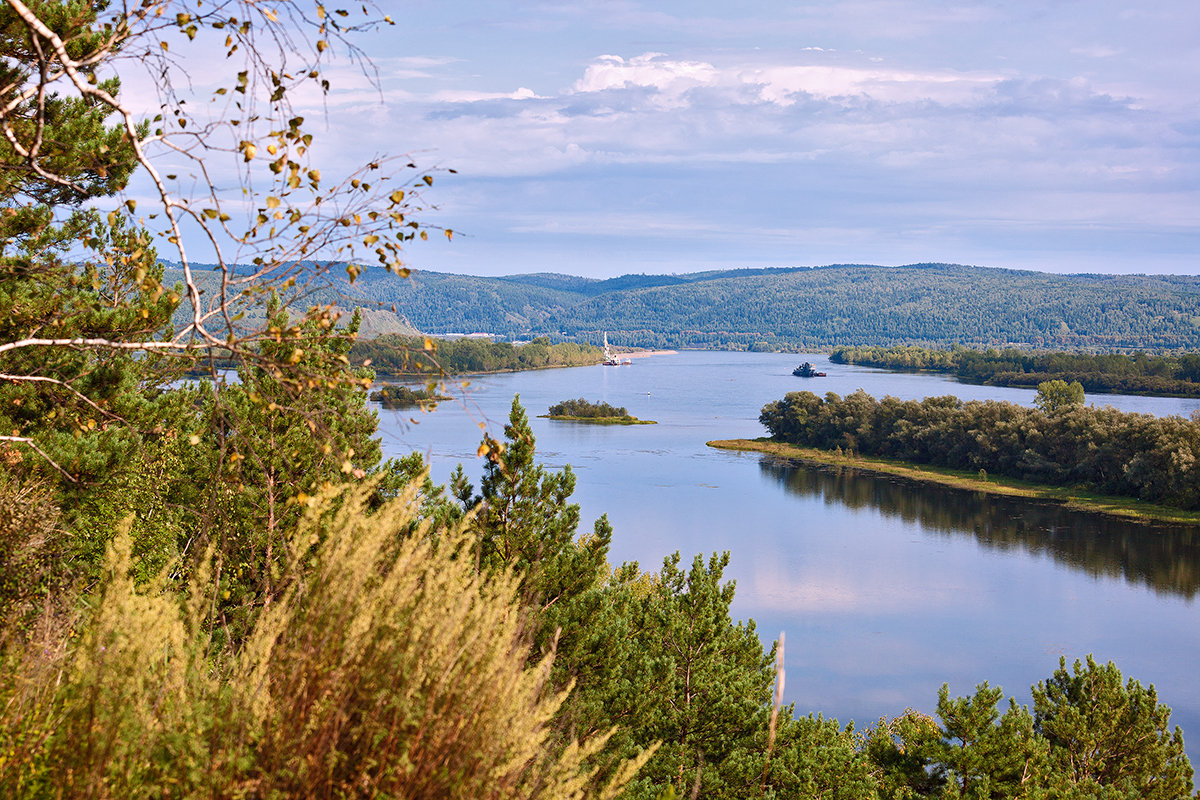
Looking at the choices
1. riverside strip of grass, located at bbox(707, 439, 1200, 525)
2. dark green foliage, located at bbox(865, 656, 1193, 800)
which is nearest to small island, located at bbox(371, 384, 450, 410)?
dark green foliage, located at bbox(865, 656, 1193, 800)

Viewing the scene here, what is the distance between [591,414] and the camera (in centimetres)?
8081

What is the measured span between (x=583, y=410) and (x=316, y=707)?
259 ft

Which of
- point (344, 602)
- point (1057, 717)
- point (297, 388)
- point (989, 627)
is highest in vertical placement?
point (297, 388)

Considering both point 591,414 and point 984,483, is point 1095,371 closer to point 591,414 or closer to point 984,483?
point 984,483

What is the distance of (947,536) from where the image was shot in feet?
143

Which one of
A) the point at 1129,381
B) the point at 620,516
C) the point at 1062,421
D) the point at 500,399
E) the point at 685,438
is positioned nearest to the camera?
the point at 620,516

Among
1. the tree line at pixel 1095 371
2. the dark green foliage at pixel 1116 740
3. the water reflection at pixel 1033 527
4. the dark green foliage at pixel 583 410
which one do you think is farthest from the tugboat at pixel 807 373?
the dark green foliage at pixel 1116 740

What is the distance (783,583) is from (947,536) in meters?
12.2

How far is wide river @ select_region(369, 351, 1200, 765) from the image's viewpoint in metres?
27.5

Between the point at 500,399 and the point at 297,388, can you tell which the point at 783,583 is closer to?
the point at 297,388

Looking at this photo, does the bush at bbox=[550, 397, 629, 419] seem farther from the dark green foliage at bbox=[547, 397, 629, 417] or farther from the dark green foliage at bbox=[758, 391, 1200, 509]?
the dark green foliage at bbox=[758, 391, 1200, 509]

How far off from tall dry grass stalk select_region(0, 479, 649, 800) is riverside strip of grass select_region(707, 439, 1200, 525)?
50599 mm

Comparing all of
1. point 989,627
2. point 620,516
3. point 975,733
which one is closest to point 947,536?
point 989,627

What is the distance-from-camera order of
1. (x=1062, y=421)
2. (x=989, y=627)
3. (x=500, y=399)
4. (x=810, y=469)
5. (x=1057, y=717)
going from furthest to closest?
1. (x=500, y=399)
2. (x=810, y=469)
3. (x=1062, y=421)
4. (x=989, y=627)
5. (x=1057, y=717)
